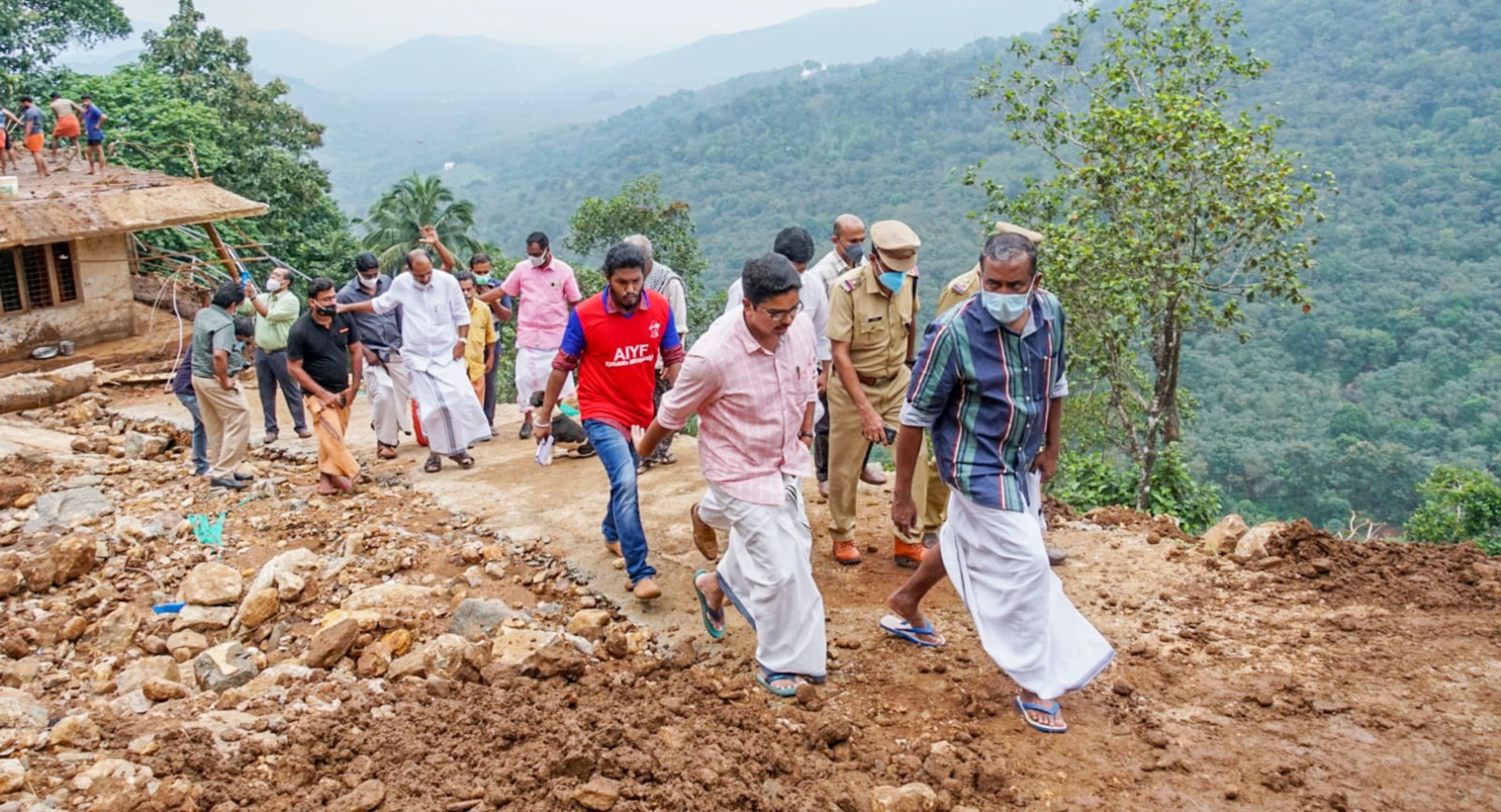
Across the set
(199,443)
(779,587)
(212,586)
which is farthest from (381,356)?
(779,587)

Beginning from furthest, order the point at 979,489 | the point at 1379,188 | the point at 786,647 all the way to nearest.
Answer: the point at 1379,188
the point at 786,647
the point at 979,489

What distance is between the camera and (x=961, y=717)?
385 cm

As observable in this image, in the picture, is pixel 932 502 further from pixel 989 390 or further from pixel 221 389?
pixel 221 389

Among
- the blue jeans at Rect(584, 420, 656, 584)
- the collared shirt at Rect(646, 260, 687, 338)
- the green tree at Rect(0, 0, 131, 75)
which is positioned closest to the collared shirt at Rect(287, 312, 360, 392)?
the collared shirt at Rect(646, 260, 687, 338)

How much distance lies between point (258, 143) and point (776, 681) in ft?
79.3

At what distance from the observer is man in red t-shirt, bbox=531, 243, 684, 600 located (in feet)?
16.5

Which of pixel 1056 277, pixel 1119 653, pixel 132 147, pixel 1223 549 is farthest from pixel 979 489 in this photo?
pixel 132 147

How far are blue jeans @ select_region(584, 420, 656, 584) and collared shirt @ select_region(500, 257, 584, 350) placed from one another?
2814 millimetres

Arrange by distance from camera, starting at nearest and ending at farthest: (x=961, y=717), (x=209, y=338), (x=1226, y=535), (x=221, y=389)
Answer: (x=961, y=717)
(x=1226, y=535)
(x=209, y=338)
(x=221, y=389)

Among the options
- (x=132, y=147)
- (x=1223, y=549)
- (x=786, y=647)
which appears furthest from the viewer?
(x=132, y=147)

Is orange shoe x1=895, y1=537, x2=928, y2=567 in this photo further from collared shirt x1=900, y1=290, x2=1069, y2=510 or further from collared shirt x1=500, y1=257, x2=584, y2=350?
collared shirt x1=500, y1=257, x2=584, y2=350

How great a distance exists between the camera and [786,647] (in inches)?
160

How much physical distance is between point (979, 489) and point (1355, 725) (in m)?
1.49

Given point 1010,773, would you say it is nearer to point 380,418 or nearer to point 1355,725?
point 1355,725
